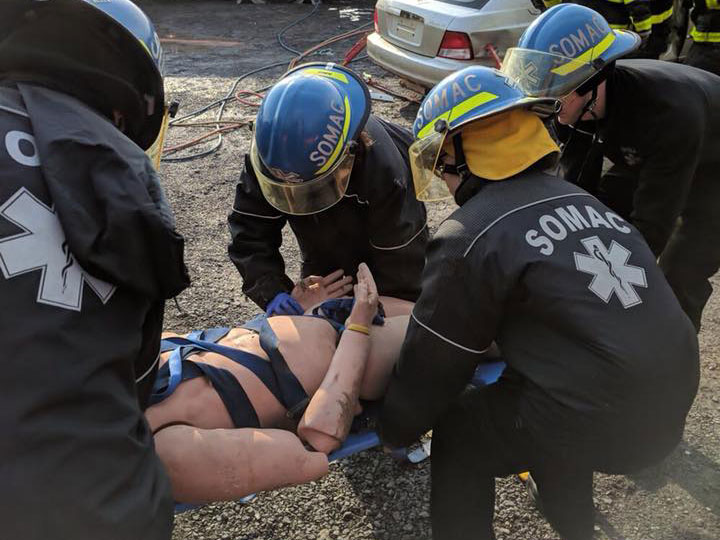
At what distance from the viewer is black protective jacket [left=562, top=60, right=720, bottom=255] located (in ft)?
8.68

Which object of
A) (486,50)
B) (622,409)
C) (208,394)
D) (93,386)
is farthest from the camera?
(486,50)

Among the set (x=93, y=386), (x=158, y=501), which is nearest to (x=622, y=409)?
(x=158, y=501)

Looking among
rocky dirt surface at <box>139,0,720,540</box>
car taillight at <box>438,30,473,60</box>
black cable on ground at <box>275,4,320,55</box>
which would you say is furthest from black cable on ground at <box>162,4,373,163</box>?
car taillight at <box>438,30,473,60</box>

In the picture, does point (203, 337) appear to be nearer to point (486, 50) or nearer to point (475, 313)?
point (475, 313)

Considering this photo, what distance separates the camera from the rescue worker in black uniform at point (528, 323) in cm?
172

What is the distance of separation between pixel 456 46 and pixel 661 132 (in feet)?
11.7

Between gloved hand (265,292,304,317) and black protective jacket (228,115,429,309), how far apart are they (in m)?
0.12

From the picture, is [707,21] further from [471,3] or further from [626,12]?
[471,3]

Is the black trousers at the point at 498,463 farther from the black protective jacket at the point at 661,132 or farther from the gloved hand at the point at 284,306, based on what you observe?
the black protective jacket at the point at 661,132

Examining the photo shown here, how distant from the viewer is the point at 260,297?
288 centimetres

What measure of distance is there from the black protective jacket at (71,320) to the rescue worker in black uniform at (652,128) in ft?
7.16

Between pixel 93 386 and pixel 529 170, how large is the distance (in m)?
1.39

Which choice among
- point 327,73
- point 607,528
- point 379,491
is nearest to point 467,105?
point 327,73

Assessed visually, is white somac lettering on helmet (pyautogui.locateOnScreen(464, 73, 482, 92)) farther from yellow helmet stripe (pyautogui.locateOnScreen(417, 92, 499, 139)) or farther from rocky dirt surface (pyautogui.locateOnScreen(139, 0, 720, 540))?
rocky dirt surface (pyautogui.locateOnScreen(139, 0, 720, 540))
